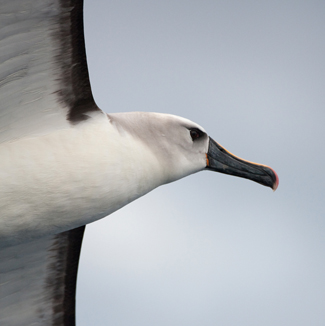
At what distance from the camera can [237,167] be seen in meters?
8.98

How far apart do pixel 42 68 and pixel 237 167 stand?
3.71 meters

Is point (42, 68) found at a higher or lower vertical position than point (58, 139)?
higher

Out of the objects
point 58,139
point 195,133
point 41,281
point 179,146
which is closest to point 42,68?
point 58,139

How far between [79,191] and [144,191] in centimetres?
100

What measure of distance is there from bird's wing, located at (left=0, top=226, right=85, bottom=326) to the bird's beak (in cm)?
238

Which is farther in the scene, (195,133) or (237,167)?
(237,167)

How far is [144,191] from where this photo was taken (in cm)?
729

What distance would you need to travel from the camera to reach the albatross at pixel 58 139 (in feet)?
21.2

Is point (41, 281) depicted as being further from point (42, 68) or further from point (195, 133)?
point (42, 68)

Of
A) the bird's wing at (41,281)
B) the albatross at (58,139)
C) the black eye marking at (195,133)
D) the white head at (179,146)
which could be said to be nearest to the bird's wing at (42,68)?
the albatross at (58,139)

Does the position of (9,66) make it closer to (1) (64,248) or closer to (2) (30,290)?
(1) (64,248)

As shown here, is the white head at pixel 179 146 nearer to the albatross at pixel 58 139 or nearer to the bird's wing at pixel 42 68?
the albatross at pixel 58 139

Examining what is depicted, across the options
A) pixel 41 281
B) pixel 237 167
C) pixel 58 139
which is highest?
pixel 58 139

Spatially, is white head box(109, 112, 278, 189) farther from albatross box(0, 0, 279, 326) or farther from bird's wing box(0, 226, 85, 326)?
bird's wing box(0, 226, 85, 326)
